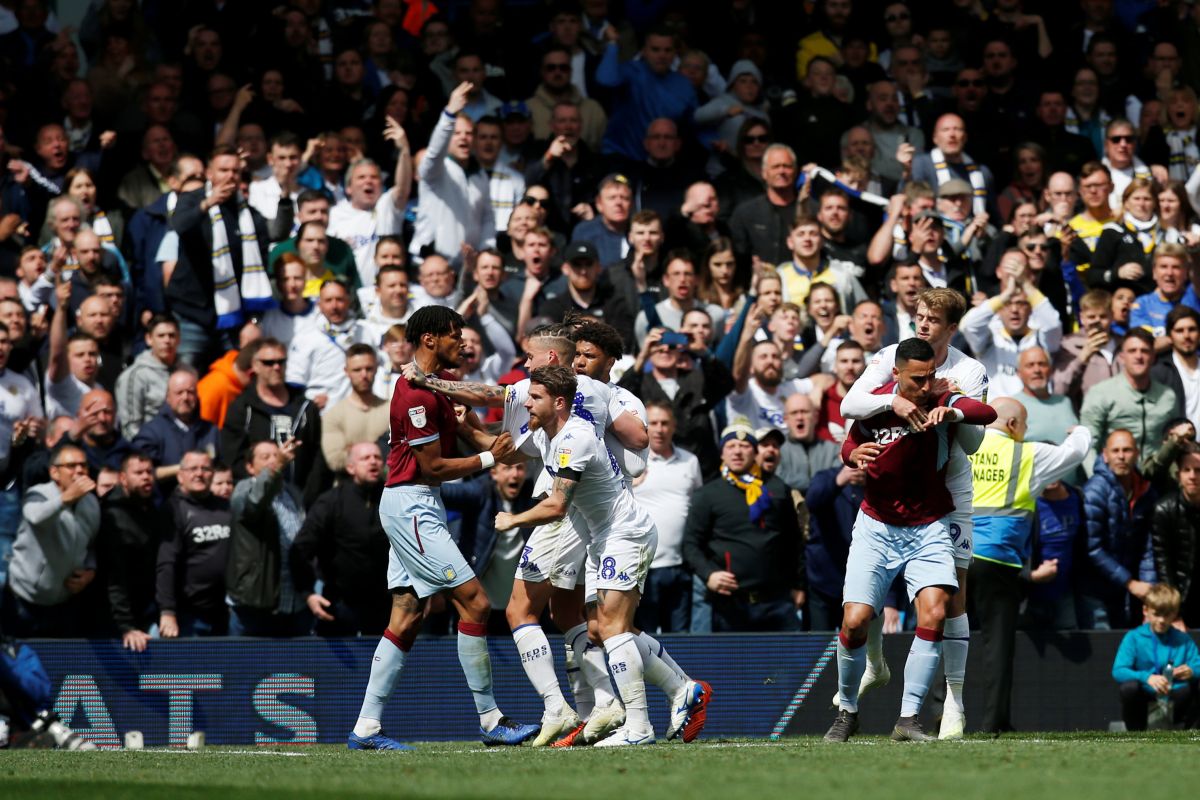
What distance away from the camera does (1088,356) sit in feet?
50.5

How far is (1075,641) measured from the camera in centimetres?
1366

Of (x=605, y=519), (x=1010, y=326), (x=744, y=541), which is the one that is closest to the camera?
(x=605, y=519)

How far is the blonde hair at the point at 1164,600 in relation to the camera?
42.5 feet

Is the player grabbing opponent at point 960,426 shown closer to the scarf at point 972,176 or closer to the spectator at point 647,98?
the scarf at point 972,176

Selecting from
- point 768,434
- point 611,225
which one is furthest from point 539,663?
point 611,225

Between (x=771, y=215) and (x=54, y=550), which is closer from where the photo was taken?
(x=54, y=550)

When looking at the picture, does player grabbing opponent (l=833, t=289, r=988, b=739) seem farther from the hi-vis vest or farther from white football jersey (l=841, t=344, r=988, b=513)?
the hi-vis vest

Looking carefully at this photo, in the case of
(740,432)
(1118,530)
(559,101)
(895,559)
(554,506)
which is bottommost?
(1118,530)

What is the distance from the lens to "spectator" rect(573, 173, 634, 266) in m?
16.5

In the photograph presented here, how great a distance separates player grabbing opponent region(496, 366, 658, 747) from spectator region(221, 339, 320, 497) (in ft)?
13.8

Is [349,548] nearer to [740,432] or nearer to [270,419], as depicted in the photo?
[270,419]

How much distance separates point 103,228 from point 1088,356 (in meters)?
8.74

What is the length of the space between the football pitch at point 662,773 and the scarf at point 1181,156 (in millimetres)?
9517

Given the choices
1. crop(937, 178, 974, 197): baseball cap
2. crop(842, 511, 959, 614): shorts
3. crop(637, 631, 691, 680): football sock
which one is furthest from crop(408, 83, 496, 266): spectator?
crop(842, 511, 959, 614): shorts
